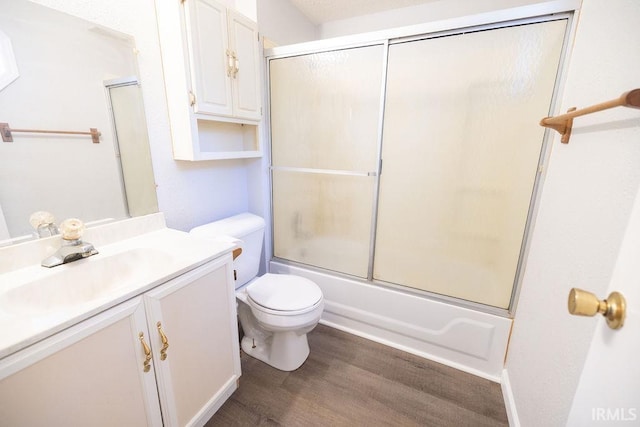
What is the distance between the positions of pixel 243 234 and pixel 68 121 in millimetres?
912

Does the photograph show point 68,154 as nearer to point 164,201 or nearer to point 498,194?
point 164,201

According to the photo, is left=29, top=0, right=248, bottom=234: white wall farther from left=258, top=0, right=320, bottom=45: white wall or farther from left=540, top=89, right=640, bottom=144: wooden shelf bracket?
left=540, top=89, right=640, bottom=144: wooden shelf bracket

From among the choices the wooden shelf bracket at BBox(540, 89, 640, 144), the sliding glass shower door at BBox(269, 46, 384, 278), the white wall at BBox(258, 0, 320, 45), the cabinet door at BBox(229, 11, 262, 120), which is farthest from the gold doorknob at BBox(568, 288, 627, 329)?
the white wall at BBox(258, 0, 320, 45)

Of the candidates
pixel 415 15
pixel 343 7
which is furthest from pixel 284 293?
pixel 415 15

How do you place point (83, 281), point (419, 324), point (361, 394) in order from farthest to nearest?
1. point (419, 324)
2. point (361, 394)
3. point (83, 281)

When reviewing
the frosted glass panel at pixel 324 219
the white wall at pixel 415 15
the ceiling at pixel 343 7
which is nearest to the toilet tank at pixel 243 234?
the frosted glass panel at pixel 324 219

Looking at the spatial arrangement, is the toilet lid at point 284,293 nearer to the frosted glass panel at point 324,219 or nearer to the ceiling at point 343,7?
the frosted glass panel at point 324,219

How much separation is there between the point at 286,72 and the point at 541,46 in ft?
4.56

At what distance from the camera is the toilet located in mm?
1384

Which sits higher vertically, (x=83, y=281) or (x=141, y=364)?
(x=83, y=281)

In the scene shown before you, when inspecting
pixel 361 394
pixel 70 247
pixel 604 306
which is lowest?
pixel 361 394

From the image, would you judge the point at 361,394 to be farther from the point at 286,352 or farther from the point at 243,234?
the point at 243,234

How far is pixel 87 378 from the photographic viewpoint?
0.75 meters

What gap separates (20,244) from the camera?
0.95 meters
